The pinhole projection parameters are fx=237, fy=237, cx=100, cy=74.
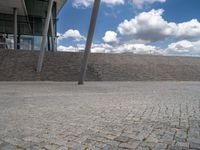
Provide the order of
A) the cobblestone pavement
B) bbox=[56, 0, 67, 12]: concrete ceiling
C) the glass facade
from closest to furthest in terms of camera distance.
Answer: the cobblestone pavement
the glass facade
bbox=[56, 0, 67, 12]: concrete ceiling

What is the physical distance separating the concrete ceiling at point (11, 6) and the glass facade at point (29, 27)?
2.09 meters

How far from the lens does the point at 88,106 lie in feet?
24.4

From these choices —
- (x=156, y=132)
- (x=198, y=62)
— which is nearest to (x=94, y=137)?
(x=156, y=132)

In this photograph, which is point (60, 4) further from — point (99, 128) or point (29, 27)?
point (99, 128)

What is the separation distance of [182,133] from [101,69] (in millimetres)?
17626

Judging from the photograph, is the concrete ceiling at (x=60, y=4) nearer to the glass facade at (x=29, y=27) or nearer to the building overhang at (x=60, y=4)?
the building overhang at (x=60, y=4)

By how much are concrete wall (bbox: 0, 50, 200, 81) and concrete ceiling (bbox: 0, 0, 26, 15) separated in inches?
282

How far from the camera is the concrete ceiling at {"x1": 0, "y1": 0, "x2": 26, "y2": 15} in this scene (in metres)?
27.4

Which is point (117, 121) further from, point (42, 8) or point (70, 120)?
point (42, 8)

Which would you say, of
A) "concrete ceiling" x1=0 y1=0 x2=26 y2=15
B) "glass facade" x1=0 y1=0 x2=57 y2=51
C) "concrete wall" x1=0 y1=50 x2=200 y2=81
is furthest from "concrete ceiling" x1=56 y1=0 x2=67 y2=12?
"concrete wall" x1=0 y1=50 x2=200 y2=81

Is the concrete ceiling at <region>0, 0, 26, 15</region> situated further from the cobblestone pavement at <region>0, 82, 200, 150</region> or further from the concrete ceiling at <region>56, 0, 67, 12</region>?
the cobblestone pavement at <region>0, 82, 200, 150</region>

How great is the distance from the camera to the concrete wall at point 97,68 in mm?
19562

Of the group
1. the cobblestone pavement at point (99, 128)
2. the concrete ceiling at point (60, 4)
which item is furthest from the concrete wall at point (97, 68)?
the cobblestone pavement at point (99, 128)

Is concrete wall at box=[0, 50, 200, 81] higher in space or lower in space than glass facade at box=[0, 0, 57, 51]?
lower
